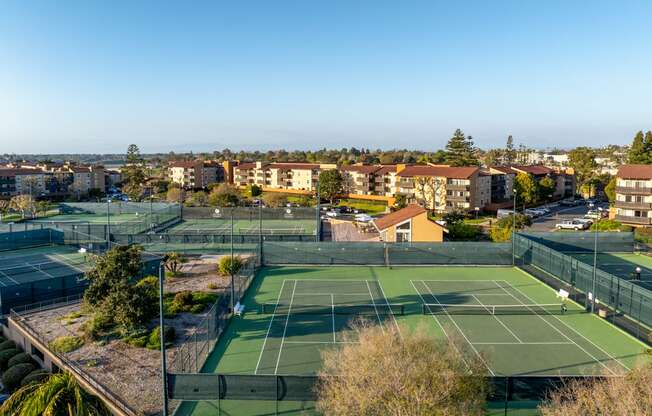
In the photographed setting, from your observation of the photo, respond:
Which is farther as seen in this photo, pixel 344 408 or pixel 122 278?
pixel 122 278

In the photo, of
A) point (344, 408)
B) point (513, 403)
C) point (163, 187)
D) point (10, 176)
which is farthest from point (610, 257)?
point (10, 176)

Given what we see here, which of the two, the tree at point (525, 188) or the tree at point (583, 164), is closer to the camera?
the tree at point (525, 188)

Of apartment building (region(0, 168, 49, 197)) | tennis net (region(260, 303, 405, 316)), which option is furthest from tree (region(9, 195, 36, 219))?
tennis net (region(260, 303, 405, 316))

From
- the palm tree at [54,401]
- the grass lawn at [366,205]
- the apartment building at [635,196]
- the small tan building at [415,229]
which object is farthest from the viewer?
the grass lawn at [366,205]

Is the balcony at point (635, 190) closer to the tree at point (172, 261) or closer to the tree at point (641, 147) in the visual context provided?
the tree at point (641, 147)

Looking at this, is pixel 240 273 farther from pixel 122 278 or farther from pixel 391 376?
pixel 391 376

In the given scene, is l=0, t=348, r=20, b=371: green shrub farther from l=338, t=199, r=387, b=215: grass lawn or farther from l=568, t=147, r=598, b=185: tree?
l=568, t=147, r=598, b=185: tree

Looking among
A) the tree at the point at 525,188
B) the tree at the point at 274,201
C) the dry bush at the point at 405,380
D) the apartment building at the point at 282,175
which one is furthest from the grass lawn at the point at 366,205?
the dry bush at the point at 405,380
